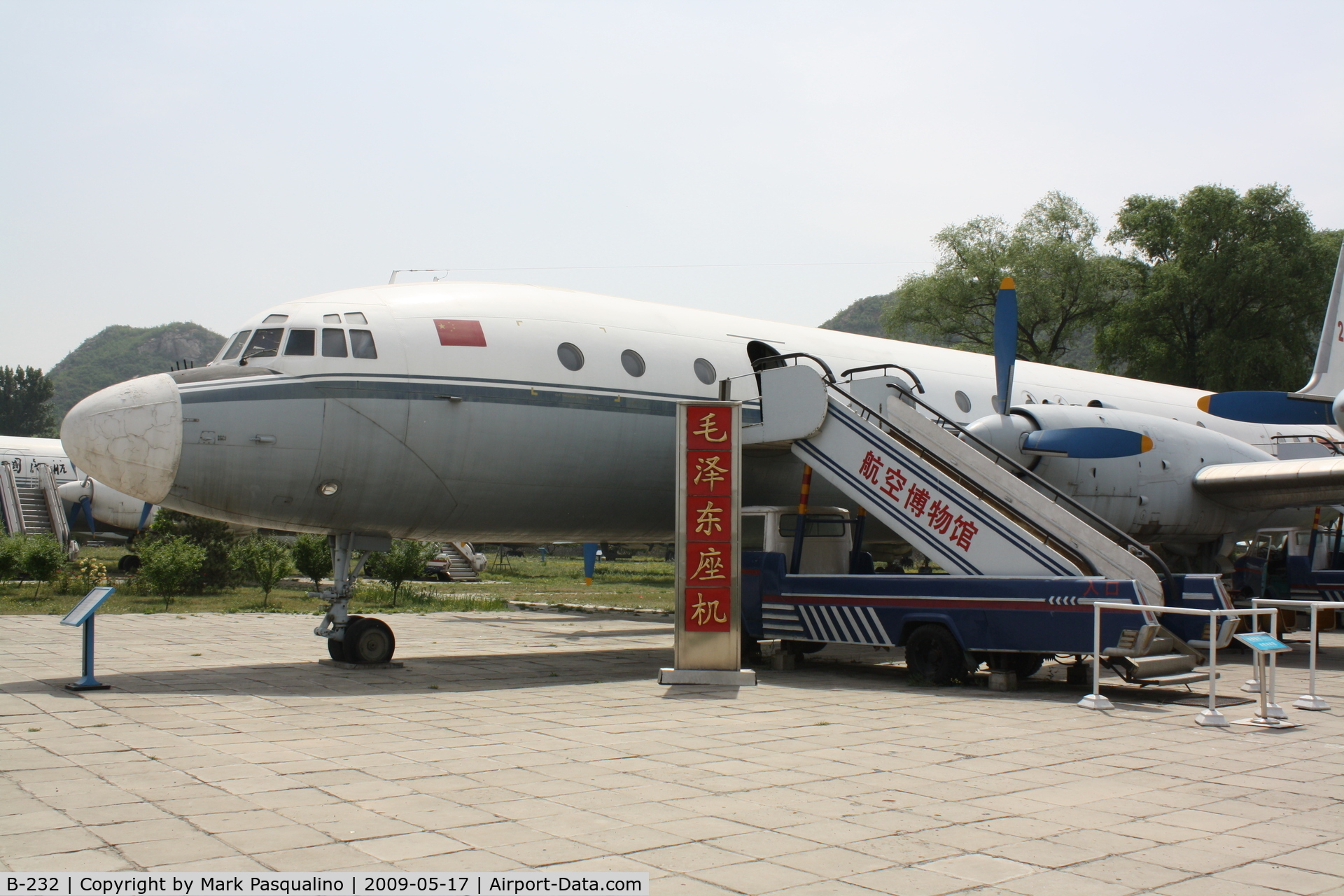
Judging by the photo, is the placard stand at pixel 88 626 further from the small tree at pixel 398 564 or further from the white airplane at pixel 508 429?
the small tree at pixel 398 564

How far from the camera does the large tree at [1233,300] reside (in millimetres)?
46250

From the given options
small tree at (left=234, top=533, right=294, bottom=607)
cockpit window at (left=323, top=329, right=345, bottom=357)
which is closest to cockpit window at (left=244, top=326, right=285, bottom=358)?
cockpit window at (left=323, top=329, right=345, bottom=357)

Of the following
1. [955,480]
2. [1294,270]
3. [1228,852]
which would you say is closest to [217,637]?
[955,480]

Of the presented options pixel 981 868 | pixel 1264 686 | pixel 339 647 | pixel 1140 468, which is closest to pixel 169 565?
pixel 339 647

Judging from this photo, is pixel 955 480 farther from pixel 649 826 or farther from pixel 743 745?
pixel 649 826

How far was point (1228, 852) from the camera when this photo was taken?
213 inches

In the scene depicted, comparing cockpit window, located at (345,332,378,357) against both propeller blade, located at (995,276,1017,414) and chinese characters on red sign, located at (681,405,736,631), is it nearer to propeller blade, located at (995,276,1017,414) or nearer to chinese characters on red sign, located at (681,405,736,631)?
chinese characters on red sign, located at (681,405,736,631)

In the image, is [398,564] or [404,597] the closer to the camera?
[404,597]

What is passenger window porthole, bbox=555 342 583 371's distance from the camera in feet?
44.1

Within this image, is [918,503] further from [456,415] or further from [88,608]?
[88,608]

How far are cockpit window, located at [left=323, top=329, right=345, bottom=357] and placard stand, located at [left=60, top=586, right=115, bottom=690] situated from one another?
11.1ft

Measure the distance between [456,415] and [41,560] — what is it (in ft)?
66.6

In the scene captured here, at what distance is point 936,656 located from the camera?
483 inches

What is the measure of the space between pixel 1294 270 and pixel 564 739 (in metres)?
48.8
